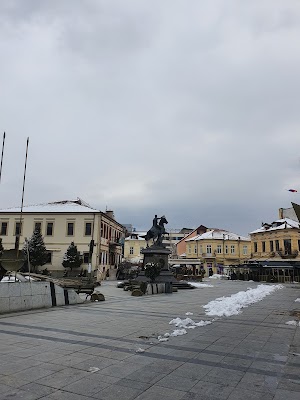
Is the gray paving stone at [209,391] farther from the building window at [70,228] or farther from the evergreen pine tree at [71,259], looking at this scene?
the building window at [70,228]

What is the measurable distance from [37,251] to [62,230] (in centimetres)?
557

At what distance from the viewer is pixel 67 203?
2147 inches

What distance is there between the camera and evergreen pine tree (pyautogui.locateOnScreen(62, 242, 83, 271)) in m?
44.7

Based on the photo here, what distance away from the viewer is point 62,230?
160ft

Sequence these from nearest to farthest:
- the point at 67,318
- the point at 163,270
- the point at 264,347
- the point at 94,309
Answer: the point at 264,347 < the point at 67,318 < the point at 94,309 < the point at 163,270

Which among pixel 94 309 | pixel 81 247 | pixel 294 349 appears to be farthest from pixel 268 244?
pixel 294 349

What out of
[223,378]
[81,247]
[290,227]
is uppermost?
[290,227]

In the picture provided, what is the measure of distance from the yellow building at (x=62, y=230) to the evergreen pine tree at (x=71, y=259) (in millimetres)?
1594

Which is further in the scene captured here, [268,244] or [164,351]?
[268,244]

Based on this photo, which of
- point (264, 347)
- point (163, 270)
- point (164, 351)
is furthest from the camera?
point (163, 270)

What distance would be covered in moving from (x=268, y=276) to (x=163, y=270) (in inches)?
1042

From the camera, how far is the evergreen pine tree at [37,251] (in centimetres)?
4375

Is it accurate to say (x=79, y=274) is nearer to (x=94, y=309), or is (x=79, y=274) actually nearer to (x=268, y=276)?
(x=268, y=276)

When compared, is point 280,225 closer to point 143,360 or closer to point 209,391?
point 143,360
